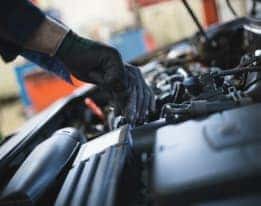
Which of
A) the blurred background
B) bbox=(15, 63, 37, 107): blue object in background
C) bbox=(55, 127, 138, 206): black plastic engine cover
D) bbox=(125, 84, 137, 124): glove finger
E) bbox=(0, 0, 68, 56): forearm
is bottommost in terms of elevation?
the blurred background

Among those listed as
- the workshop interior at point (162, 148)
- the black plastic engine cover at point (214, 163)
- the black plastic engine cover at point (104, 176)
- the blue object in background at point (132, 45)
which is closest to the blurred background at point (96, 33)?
the blue object in background at point (132, 45)

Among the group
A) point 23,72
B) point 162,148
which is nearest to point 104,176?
point 162,148

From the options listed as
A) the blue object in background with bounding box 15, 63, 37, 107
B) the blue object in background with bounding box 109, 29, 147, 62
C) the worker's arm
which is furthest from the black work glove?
the blue object in background with bounding box 109, 29, 147, 62

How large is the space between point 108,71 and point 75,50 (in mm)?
124

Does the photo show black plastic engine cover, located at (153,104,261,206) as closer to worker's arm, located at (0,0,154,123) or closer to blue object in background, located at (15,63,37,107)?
worker's arm, located at (0,0,154,123)

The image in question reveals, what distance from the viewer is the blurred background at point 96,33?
4.68 metres

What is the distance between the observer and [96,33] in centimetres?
658

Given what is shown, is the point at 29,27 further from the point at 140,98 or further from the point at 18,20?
the point at 140,98

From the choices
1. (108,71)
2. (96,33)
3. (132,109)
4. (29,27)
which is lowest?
(96,33)

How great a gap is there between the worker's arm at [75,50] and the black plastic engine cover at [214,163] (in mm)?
378

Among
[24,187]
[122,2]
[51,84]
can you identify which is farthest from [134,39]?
[24,187]

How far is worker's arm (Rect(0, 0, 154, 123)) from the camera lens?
1.18 meters

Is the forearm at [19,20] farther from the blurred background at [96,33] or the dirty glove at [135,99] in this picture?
the blurred background at [96,33]

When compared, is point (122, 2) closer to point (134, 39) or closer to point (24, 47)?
point (134, 39)
